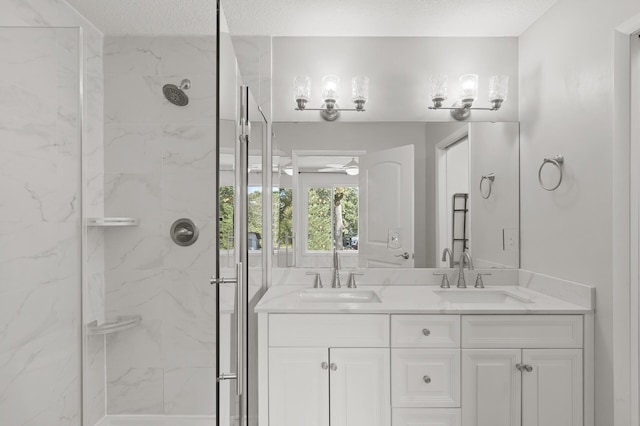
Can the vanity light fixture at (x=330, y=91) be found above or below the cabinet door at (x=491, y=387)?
above

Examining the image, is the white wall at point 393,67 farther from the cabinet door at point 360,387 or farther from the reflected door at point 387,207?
the cabinet door at point 360,387

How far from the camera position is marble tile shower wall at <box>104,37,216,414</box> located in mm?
2502

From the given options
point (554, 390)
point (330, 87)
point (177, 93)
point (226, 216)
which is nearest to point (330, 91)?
point (330, 87)

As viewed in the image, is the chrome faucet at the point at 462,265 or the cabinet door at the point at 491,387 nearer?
the cabinet door at the point at 491,387

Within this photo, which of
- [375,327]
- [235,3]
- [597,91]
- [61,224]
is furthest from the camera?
[235,3]

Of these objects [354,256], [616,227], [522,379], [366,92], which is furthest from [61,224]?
[616,227]

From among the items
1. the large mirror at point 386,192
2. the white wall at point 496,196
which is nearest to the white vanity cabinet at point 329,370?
the large mirror at point 386,192

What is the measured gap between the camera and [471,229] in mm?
2518

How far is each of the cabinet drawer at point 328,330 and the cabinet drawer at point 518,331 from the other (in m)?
0.41

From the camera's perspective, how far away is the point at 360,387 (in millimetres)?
1910

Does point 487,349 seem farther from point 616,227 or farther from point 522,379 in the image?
point 616,227

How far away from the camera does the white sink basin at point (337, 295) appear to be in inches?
91.8

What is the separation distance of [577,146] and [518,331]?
94 centimetres

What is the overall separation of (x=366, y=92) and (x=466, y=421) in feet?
6.15
